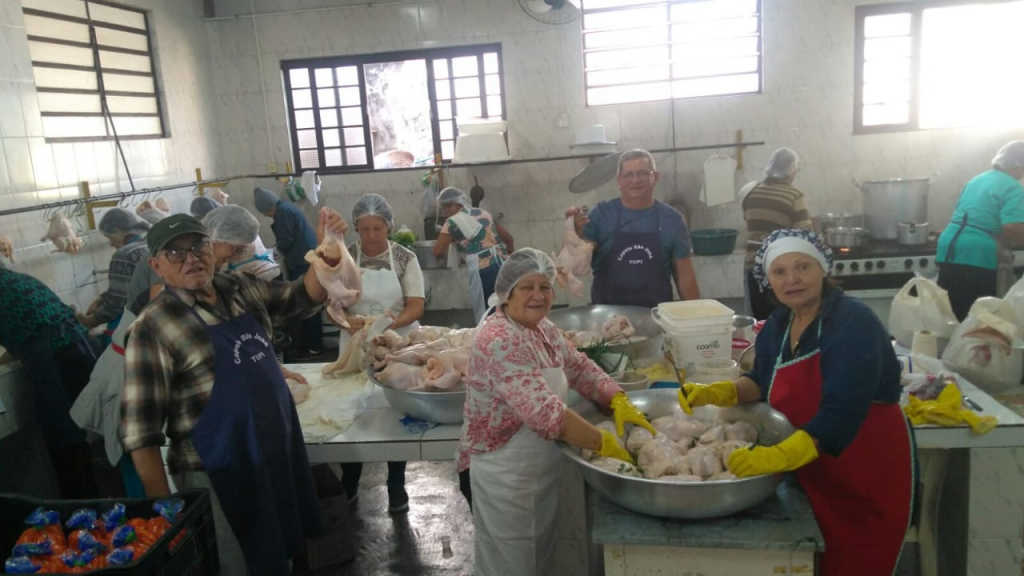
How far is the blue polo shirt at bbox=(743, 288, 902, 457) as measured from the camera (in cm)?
198

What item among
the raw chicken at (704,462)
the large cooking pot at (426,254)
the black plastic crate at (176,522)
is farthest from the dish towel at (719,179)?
the black plastic crate at (176,522)

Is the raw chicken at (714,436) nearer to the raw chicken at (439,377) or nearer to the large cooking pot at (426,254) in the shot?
the raw chicken at (439,377)

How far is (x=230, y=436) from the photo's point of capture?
243 cm

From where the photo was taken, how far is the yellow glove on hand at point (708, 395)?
2.37m

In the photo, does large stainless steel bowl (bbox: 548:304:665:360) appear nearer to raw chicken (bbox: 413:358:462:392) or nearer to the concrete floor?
raw chicken (bbox: 413:358:462:392)

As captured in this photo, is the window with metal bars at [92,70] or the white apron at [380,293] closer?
the white apron at [380,293]

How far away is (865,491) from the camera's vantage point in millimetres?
2107

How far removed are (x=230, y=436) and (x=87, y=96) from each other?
16.1 feet

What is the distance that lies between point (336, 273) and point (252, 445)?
98 centimetres

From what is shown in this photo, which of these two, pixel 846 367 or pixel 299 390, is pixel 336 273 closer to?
pixel 299 390

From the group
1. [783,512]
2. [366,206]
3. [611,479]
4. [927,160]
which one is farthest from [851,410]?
[927,160]

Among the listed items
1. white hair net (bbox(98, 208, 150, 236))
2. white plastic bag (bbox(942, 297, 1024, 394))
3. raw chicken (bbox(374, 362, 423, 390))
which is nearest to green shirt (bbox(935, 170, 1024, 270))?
white plastic bag (bbox(942, 297, 1024, 394))

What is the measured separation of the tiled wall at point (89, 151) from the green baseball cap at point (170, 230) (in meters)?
3.34

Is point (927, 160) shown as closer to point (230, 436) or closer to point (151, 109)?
point (230, 436)
